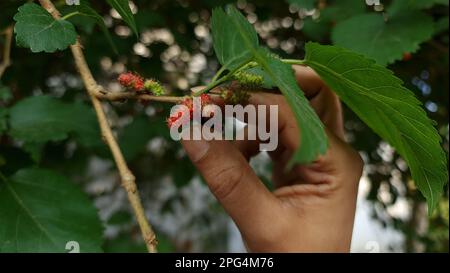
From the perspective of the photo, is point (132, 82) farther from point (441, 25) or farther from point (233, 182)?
point (441, 25)

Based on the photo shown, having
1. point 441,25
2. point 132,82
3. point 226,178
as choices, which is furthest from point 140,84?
point 441,25

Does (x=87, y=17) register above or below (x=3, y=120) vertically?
above

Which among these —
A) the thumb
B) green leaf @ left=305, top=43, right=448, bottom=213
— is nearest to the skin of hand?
the thumb

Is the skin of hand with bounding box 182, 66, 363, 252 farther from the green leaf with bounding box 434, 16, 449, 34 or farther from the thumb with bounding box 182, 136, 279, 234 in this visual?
the green leaf with bounding box 434, 16, 449, 34

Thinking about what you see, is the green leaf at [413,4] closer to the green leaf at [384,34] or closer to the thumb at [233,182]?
the green leaf at [384,34]

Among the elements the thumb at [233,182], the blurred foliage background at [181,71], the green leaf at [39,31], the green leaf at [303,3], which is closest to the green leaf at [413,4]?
the blurred foliage background at [181,71]

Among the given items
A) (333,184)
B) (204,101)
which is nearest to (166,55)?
(333,184)

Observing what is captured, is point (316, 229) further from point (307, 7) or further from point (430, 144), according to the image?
point (307, 7)
